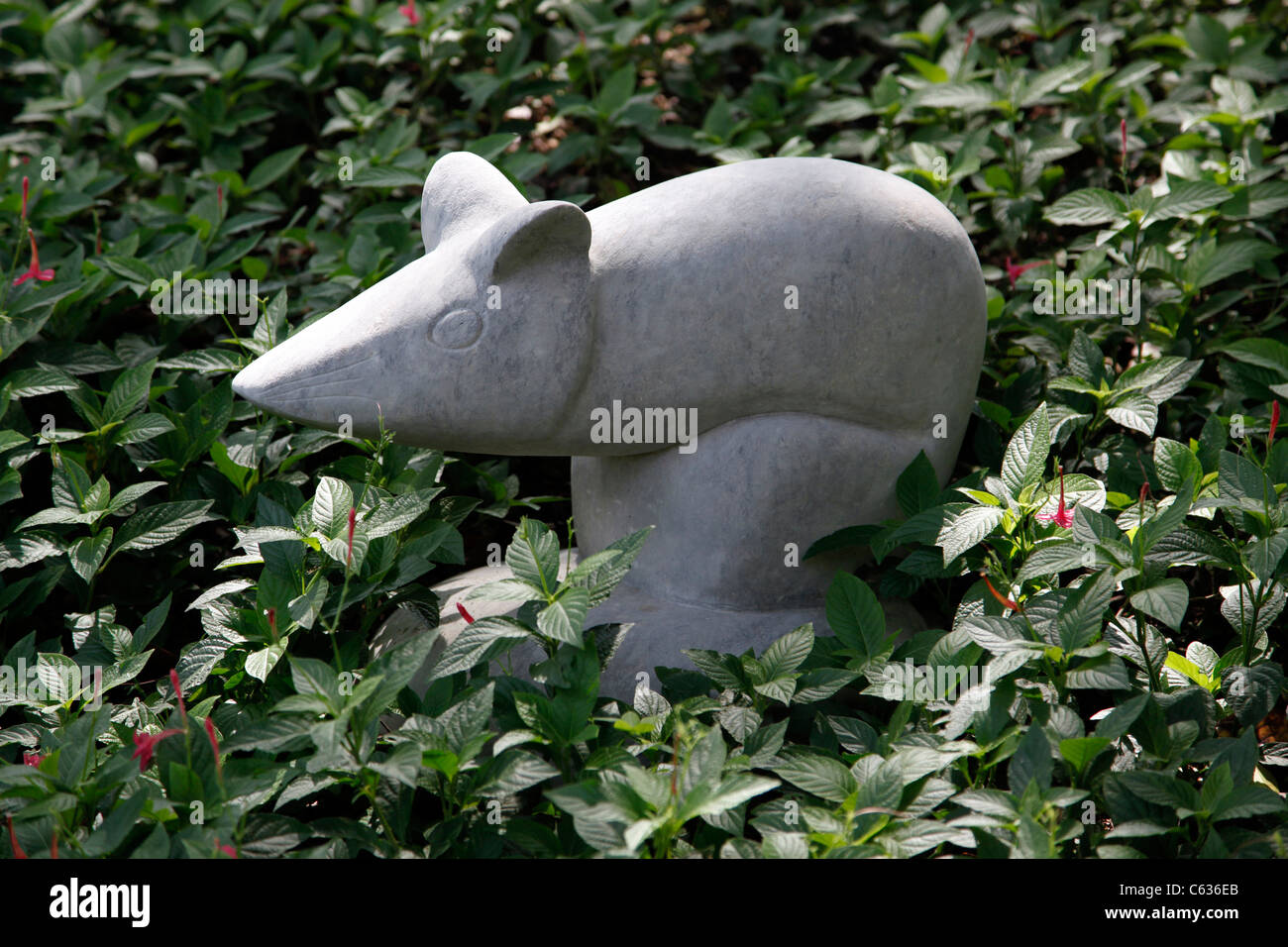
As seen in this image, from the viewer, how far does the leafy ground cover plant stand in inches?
88.4

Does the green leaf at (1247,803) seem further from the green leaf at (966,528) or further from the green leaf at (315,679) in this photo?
the green leaf at (315,679)

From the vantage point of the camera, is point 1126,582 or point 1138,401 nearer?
point 1126,582

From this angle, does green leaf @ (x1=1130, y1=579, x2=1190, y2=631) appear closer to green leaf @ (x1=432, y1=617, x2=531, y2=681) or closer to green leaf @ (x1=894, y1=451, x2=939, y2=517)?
green leaf @ (x1=894, y1=451, x2=939, y2=517)

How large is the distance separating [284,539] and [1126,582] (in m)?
1.76

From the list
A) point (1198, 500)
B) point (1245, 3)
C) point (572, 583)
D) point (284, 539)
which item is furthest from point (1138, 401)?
point (1245, 3)

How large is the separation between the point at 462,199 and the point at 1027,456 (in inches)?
55.9

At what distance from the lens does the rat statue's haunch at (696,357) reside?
268cm

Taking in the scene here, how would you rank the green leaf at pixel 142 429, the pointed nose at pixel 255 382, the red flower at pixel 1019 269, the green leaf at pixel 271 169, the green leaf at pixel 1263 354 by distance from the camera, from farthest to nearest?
the green leaf at pixel 271 169, the red flower at pixel 1019 269, the green leaf at pixel 1263 354, the green leaf at pixel 142 429, the pointed nose at pixel 255 382

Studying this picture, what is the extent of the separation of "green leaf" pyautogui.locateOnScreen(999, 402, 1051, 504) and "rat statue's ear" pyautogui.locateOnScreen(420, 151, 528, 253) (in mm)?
1247

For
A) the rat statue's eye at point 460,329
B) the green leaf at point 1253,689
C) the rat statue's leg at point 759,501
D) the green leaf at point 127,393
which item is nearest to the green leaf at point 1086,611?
the green leaf at point 1253,689

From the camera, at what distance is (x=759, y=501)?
2832 millimetres

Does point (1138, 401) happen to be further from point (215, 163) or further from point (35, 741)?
point (215, 163)

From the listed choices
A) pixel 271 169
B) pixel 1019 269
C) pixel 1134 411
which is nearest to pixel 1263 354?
pixel 1134 411
